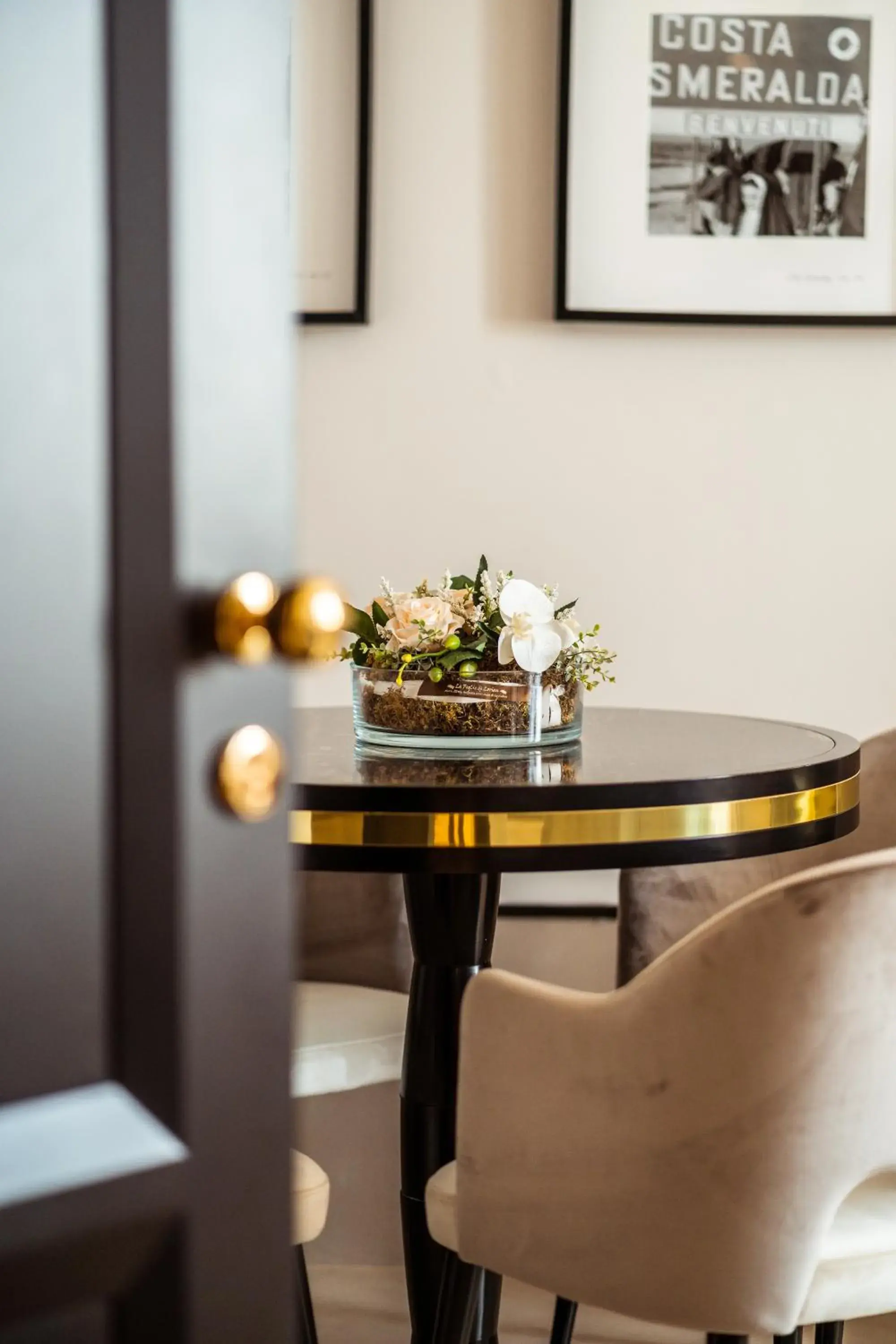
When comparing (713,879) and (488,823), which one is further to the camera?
(713,879)

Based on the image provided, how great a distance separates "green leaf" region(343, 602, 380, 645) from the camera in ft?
5.85

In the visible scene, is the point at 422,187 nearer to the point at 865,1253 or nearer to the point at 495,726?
the point at 495,726

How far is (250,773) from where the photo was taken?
81 centimetres

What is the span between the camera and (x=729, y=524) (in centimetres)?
258

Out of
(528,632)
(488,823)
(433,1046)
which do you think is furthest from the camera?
(433,1046)

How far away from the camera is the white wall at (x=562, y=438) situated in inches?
99.3

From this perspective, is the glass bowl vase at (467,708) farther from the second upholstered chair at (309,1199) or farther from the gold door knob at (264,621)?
the gold door knob at (264,621)

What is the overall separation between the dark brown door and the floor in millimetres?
1846

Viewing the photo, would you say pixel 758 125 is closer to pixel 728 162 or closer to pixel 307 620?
pixel 728 162

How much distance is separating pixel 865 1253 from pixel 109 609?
948 millimetres

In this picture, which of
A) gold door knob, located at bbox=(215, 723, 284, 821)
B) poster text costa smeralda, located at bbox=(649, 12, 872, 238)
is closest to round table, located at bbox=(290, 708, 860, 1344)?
gold door knob, located at bbox=(215, 723, 284, 821)

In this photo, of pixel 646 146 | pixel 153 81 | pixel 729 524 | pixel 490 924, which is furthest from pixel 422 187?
pixel 153 81

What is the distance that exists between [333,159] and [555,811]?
1.58 m

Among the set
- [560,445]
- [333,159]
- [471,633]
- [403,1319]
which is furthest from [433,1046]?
[333,159]
